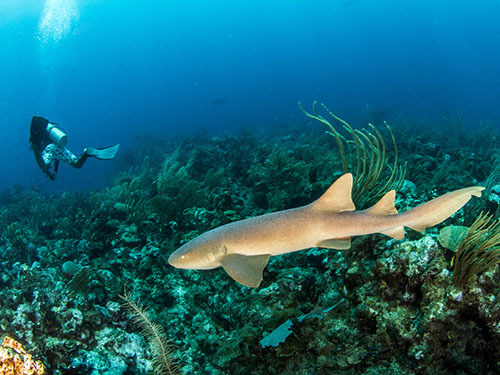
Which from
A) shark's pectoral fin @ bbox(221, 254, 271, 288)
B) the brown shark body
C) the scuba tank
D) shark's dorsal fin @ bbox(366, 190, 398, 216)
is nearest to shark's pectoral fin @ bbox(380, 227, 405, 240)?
the brown shark body

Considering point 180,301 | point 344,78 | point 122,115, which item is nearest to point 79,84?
point 122,115

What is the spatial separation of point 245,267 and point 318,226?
705mm

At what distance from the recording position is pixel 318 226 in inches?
94.2

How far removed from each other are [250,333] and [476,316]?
2137 mm

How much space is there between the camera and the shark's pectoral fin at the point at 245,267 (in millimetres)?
2436

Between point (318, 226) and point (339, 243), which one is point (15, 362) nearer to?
point (318, 226)

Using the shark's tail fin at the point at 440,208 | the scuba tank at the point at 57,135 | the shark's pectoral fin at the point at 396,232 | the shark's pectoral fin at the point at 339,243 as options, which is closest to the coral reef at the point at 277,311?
Answer: the shark's pectoral fin at the point at 396,232

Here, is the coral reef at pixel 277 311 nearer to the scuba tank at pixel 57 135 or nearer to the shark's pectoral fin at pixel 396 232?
A: the shark's pectoral fin at pixel 396 232

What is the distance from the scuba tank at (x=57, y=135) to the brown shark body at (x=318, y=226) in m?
9.09

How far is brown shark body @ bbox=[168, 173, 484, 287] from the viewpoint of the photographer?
7.64ft

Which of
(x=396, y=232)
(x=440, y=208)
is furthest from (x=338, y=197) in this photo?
(x=440, y=208)

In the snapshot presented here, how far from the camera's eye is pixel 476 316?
2551 millimetres

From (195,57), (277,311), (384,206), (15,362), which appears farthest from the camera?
(195,57)

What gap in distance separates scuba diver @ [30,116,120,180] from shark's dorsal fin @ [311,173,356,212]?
8.50 meters
